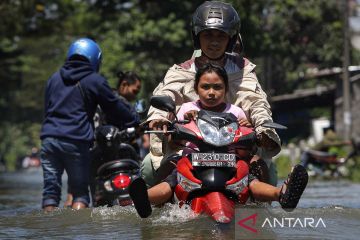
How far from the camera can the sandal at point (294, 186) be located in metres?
5.70

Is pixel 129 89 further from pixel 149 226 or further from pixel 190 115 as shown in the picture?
pixel 149 226

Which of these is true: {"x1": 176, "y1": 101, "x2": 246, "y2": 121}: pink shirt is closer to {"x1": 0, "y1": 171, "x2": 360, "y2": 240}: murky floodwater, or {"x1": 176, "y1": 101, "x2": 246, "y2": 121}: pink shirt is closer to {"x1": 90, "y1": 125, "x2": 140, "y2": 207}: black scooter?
{"x1": 0, "y1": 171, "x2": 360, "y2": 240}: murky floodwater

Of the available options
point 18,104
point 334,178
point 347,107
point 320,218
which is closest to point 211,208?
point 320,218

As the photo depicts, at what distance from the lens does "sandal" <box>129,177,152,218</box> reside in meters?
5.81

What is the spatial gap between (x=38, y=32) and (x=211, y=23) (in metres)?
27.8

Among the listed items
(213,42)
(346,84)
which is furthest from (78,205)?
(346,84)

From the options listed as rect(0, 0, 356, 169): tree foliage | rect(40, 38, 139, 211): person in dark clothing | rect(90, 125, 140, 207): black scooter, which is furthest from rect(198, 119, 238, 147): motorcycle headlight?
rect(0, 0, 356, 169): tree foliage

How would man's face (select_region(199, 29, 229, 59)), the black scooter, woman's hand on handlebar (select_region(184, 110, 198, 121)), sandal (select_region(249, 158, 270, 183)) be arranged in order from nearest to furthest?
1. woman's hand on handlebar (select_region(184, 110, 198, 121))
2. sandal (select_region(249, 158, 270, 183))
3. man's face (select_region(199, 29, 229, 59))
4. the black scooter

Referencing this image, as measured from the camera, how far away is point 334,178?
21.3 m

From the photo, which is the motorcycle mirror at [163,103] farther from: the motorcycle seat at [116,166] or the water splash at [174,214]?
the motorcycle seat at [116,166]

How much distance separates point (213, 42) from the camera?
705 cm

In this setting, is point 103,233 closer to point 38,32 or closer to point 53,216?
point 53,216

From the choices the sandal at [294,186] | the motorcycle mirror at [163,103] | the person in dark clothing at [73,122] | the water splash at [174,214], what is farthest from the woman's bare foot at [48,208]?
the sandal at [294,186]

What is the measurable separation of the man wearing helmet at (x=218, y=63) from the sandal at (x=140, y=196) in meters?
0.81
